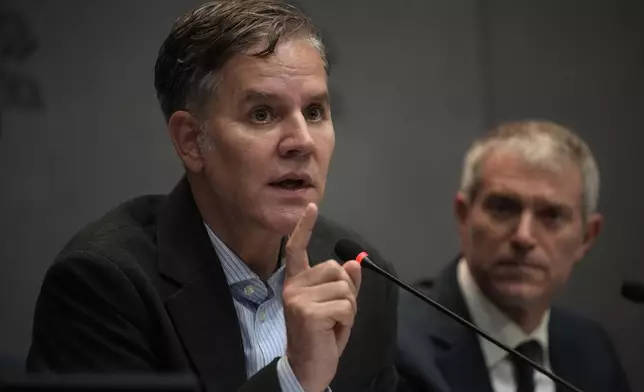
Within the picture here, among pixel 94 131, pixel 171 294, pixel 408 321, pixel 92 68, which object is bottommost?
pixel 408 321

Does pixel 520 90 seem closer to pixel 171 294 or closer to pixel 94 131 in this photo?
pixel 94 131

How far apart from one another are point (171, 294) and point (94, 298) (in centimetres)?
12

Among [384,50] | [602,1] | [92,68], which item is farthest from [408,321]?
[602,1]

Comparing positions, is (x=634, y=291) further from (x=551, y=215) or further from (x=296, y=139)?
(x=296, y=139)

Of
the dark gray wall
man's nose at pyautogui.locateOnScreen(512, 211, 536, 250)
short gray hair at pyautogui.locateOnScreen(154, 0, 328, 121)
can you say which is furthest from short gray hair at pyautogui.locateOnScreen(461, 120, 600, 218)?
short gray hair at pyautogui.locateOnScreen(154, 0, 328, 121)

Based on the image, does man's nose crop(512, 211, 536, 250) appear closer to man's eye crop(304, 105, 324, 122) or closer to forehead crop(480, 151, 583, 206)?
forehead crop(480, 151, 583, 206)

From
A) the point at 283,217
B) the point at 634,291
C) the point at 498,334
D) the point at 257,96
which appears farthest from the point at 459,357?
the point at 257,96

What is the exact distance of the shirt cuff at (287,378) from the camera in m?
1.22

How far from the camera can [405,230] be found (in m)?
2.15

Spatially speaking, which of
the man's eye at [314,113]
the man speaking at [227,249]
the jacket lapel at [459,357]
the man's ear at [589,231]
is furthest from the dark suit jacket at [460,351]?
the man's eye at [314,113]

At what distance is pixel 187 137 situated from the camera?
4.75 feet

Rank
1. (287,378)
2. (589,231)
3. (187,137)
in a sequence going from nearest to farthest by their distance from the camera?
(287,378) → (187,137) → (589,231)

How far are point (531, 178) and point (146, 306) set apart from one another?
878 mm

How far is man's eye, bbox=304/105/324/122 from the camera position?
1408 millimetres
